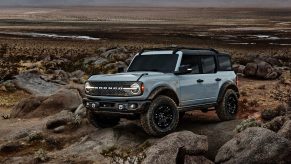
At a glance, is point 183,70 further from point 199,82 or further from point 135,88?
point 135,88

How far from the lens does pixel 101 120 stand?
50.2 feet

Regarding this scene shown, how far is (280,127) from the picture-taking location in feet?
44.6

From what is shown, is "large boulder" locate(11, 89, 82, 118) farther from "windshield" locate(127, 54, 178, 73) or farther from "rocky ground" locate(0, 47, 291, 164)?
"windshield" locate(127, 54, 178, 73)

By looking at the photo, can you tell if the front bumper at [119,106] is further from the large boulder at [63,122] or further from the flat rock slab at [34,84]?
the flat rock slab at [34,84]

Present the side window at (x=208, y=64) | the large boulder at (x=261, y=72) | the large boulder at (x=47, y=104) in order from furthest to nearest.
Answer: the large boulder at (x=261, y=72), the large boulder at (x=47, y=104), the side window at (x=208, y=64)

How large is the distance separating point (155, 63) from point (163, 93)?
5.02 ft

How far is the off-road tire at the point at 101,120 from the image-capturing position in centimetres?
1503

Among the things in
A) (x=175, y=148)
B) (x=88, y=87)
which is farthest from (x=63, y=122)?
(x=175, y=148)

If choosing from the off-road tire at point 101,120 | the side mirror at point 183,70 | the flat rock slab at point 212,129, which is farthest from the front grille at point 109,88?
the flat rock slab at point 212,129

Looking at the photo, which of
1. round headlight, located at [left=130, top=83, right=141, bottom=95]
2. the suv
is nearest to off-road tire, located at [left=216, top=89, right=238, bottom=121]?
the suv

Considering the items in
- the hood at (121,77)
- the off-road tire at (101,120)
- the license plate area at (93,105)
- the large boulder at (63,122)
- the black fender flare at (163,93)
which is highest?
the hood at (121,77)

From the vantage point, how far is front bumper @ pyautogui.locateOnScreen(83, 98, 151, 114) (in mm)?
13250

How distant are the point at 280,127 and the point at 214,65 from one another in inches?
141

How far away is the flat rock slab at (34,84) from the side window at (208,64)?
14.7 metres
